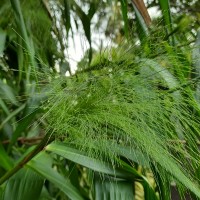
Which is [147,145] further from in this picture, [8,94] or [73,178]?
[8,94]

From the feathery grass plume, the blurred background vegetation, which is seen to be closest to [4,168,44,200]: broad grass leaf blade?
the blurred background vegetation

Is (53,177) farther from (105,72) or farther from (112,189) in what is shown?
(105,72)

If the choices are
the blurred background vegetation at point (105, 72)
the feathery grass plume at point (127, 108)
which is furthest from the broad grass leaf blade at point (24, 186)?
the feathery grass plume at point (127, 108)

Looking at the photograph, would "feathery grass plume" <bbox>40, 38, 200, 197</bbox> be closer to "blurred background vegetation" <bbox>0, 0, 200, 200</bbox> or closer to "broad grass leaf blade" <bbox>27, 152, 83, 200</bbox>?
"blurred background vegetation" <bbox>0, 0, 200, 200</bbox>

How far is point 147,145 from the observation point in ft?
1.69

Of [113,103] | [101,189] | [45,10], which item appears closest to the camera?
[113,103]

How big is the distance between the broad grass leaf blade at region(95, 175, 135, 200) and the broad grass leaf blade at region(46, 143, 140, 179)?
0.06ft

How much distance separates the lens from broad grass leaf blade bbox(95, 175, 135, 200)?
628 mm

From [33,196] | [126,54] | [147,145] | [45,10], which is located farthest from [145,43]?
[45,10]

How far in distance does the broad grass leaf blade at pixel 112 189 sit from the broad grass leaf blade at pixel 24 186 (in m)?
0.10

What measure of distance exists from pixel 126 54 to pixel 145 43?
0.10 feet

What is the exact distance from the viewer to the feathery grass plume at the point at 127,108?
517mm

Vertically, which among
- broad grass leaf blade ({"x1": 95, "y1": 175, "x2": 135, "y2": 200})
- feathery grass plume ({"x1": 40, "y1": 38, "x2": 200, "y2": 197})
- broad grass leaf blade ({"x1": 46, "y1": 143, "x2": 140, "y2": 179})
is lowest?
broad grass leaf blade ({"x1": 95, "y1": 175, "x2": 135, "y2": 200})

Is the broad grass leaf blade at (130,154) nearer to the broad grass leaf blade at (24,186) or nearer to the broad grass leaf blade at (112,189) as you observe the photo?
the broad grass leaf blade at (112,189)
